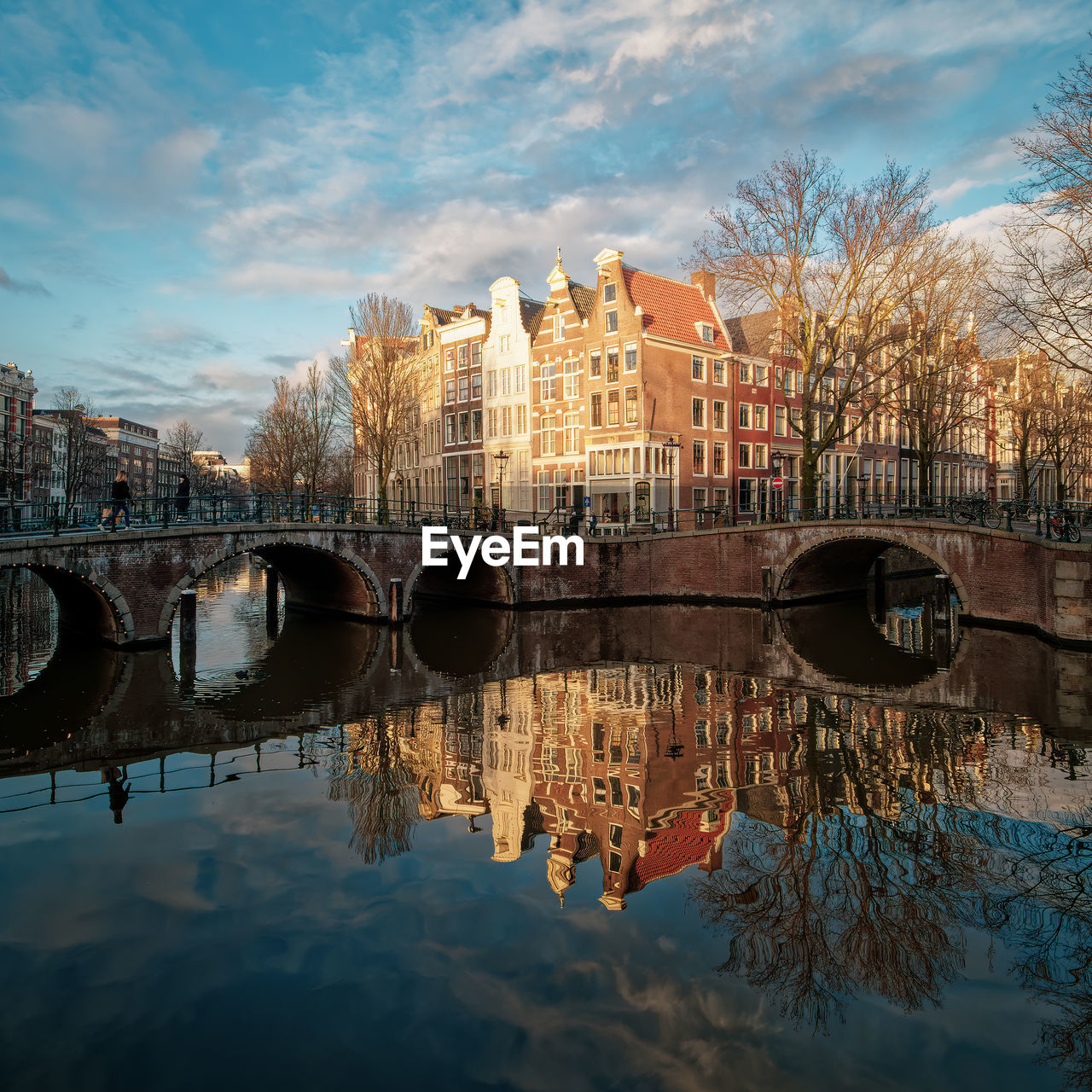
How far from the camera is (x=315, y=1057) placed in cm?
574

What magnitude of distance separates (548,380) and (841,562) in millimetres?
18593

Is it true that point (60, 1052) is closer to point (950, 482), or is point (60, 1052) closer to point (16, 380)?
point (950, 482)

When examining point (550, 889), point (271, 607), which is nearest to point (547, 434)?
point (271, 607)

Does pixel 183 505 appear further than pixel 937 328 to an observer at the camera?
No

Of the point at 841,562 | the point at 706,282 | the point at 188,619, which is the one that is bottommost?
the point at 188,619

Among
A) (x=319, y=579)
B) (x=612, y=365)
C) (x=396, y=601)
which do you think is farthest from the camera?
(x=612, y=365)

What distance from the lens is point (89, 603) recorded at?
953 inches

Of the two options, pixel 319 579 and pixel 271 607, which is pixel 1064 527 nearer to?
pixel 271 607

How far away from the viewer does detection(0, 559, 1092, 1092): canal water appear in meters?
5.82

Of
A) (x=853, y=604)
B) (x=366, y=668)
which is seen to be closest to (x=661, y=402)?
(x=853, y=604)

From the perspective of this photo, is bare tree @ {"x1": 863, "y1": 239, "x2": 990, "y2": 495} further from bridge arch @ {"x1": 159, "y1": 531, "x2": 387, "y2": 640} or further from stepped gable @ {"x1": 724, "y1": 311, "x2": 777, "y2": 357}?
bridge arch @ {"x1": 159, "y1": 531, "x2": 387, "y2": 640}

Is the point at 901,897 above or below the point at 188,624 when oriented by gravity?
below

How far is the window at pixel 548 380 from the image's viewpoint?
43.2 meters

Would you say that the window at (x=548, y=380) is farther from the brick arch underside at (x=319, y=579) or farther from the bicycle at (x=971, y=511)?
the bicycle at (x=971, y=511)
